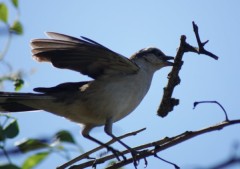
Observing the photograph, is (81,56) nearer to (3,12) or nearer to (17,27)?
(17,27)

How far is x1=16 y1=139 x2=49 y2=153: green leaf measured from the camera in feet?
6.01

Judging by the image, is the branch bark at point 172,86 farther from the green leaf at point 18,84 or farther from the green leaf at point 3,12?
the green leaf at point 3,12

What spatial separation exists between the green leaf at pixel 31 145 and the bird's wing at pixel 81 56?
296 cm

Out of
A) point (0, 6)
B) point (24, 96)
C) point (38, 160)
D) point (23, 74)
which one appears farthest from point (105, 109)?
point (38, 160)

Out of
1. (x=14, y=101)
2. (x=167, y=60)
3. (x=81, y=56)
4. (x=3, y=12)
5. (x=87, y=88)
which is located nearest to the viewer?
(x=3, y=12)

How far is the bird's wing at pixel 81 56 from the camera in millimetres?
5020

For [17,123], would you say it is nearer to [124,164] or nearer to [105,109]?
[124,164]

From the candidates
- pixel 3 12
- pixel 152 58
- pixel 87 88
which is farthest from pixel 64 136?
pixel 152 58

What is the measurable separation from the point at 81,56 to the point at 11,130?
3.47 meters

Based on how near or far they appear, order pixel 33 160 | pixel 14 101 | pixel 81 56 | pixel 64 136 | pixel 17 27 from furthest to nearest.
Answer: pixel 81 56
pixel 14 101
pixel 17 27
pixel 64 136
pixel 33 160

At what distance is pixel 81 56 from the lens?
211 inches

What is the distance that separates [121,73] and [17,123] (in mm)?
3759

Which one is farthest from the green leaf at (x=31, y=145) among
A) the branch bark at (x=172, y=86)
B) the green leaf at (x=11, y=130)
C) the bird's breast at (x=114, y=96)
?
the bird's breast at (x=114, y=96)

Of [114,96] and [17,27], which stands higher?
[17,27]
